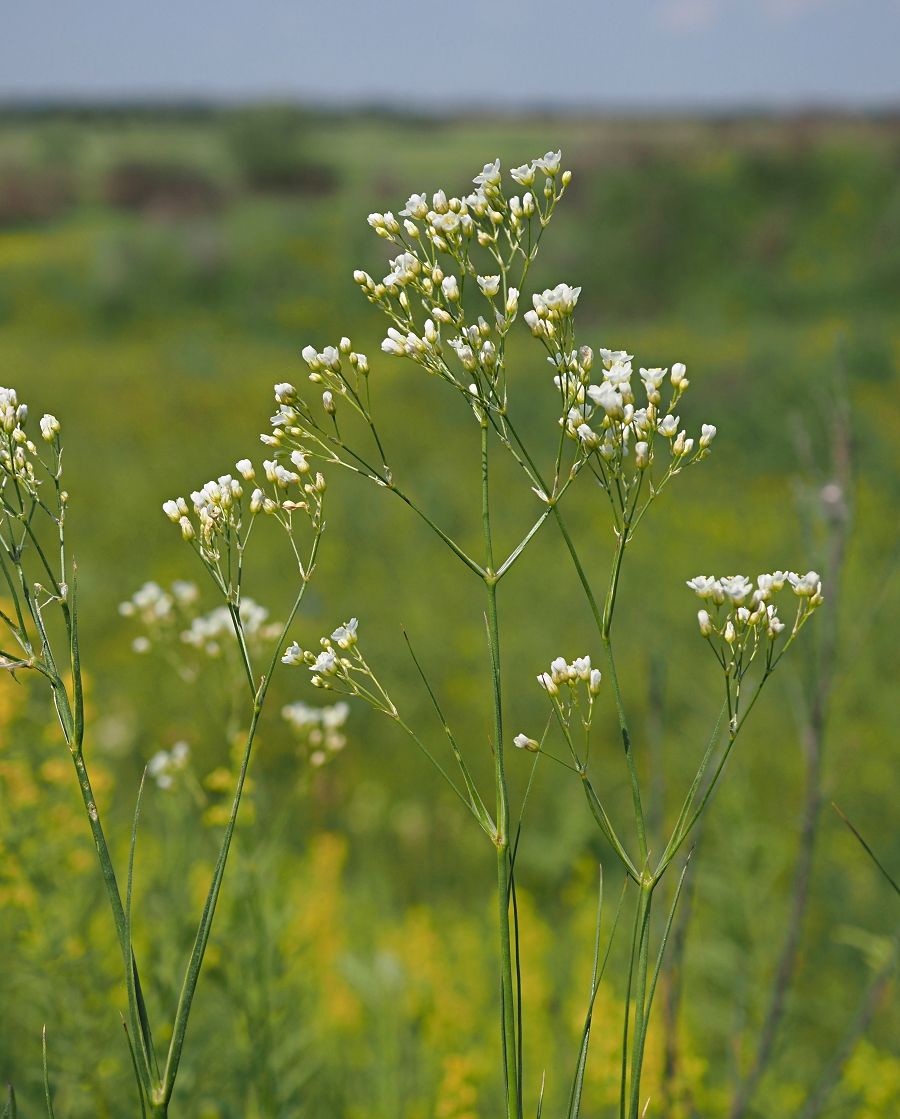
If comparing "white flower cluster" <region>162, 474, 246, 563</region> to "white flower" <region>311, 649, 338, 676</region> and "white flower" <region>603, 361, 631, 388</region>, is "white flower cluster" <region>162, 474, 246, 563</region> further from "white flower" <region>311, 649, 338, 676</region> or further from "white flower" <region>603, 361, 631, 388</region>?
"white flower" <region>603, 361, 631, 388</region>

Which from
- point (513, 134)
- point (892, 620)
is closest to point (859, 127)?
point (513, 134)

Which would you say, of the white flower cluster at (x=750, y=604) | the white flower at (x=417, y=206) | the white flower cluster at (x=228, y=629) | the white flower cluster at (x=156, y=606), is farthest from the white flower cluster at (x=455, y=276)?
the white flower cluster at (x=156, y=606)

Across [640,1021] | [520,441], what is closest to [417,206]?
[520,441]

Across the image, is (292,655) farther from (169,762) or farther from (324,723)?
(169,762)

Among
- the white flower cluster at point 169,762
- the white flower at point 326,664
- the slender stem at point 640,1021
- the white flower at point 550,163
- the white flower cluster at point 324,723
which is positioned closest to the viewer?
the slender stem at point 640,1021

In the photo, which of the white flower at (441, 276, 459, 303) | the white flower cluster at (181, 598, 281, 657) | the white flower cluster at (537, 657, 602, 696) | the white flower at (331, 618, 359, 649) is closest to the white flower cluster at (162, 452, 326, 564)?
the white flower at (331, 618, 359, 649)

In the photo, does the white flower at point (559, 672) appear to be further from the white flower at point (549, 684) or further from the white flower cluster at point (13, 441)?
the white flower cluster at point (13, 441)

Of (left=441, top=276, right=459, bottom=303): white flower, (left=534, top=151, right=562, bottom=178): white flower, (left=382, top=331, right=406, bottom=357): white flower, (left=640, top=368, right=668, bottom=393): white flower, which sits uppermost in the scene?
(left=534, top=151, right=562, bottom=178): white flower

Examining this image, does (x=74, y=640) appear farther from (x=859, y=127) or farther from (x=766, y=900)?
(x=859, y=127)

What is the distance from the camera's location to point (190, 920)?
6.63 feet

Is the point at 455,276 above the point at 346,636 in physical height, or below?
above

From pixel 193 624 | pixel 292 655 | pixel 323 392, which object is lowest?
pixel 292 655

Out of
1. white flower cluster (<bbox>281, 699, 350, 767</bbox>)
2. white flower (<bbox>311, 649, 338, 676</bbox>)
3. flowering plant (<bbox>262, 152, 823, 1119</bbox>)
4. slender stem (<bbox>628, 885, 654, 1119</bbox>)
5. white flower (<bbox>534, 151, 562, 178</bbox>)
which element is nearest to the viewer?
slender stem (<bbox>628, 885, 654, 1119</bbox>)

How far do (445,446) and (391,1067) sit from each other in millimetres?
9788
